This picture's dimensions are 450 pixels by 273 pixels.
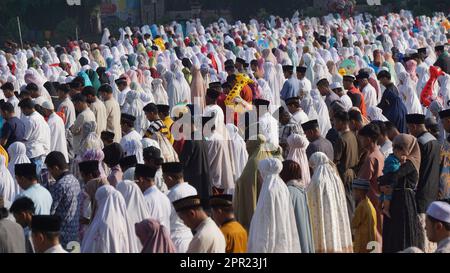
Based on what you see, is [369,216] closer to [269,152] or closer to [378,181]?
[378,181]

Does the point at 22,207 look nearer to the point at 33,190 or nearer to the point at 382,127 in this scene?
the point at 33,190

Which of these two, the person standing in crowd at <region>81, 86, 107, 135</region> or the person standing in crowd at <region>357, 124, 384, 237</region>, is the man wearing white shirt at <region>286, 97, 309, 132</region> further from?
the person standing in crowd at <region>357, 124, 384, 237</region>

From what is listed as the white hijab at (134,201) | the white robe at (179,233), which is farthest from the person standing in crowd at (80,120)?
the white robe at (179,233)

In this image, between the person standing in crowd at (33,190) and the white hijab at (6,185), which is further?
the white hijab at (6,185)

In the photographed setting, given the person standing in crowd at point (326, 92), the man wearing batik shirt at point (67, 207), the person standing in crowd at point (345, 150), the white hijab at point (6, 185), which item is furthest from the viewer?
the person standing in crowd at point (326, 92)

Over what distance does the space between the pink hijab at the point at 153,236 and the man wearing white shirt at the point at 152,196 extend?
1159 millimetres

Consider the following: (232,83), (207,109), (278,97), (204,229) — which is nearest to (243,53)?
(278,97)

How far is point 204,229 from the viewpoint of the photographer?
26.4ft

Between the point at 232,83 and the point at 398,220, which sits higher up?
the point at 232,83

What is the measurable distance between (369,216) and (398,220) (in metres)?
0.25

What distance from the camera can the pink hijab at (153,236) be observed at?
796cm

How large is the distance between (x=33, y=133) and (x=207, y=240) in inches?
216

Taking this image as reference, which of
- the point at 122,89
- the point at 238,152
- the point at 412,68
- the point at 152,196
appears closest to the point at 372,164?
the point at 152,196

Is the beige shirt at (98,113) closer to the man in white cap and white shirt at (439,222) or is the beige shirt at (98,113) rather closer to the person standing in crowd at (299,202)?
the person standing in crowd at (299,202)
